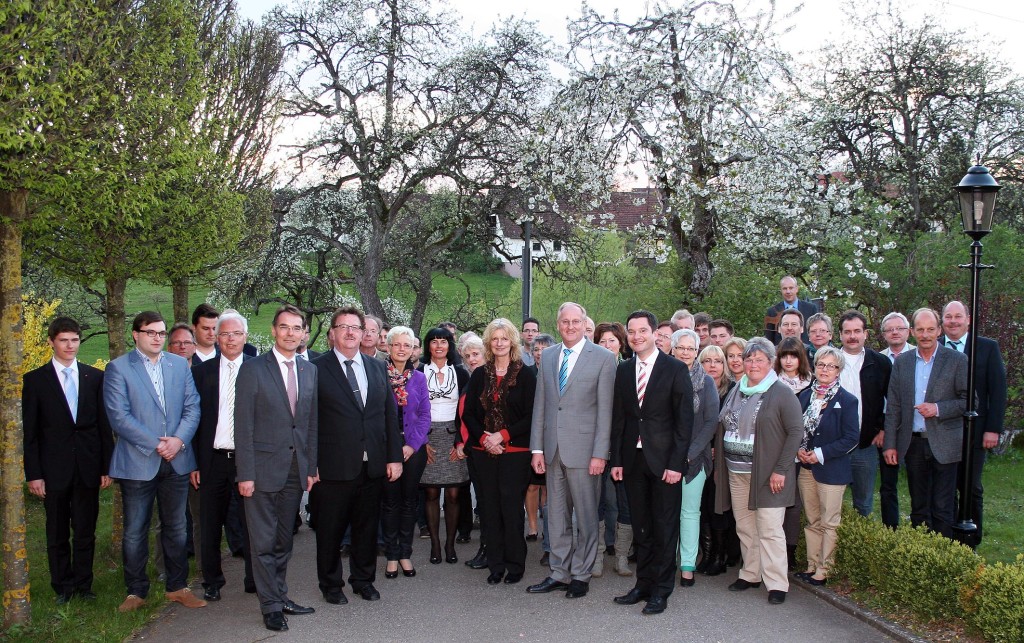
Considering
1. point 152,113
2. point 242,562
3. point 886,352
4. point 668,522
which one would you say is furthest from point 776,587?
point 152,113

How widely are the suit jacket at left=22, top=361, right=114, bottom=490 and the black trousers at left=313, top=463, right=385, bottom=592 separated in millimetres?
1684

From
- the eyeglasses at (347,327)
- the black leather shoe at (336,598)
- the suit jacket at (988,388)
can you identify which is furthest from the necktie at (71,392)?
the suit jacket at (988,388)

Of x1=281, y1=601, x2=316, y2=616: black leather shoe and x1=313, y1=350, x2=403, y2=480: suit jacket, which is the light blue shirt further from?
x1=281, y1=601, x2=316, y2=616: black leather shoe

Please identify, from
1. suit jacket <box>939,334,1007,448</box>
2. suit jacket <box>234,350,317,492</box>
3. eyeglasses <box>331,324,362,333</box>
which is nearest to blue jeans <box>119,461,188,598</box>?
suit jacket <box>234,350,317,492</box>

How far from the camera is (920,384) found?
7199 mm

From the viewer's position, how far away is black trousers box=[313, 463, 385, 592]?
647cm

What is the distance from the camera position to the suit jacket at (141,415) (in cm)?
618

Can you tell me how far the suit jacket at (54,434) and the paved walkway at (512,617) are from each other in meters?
1.30

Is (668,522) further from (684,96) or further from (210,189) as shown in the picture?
(684,96)

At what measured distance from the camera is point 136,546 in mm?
6262

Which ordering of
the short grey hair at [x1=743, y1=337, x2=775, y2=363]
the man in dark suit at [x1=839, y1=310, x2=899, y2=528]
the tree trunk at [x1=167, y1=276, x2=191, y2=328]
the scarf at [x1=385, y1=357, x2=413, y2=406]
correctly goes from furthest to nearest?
the tree trunk at [x1=167, y1=276, x2=191, y2=328], the man in dark suit at [x1=839, y1=310, x2=899, y2=528], the scarf at [x1=385, y1=357, x2=413, y2=406], the short grey hair at [x1=743, y1=337, x2=775, y2=363]

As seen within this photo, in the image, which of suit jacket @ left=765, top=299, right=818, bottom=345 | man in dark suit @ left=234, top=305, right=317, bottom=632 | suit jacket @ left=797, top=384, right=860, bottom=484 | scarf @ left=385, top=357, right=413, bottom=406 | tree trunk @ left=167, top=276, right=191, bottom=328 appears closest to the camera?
man in dark suit @ left=234, top=305, right=317, bottom=632

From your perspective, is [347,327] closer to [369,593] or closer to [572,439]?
[572,439]

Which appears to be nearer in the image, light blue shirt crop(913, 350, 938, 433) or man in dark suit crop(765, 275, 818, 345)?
light blue shirt crop(913, 350, 938, 433)
